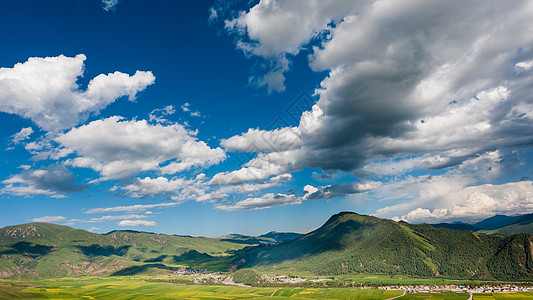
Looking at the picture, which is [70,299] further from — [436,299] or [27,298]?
[436,299]

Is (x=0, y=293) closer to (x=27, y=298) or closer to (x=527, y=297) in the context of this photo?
(x=27, y=298)

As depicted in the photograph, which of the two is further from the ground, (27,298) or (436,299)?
(27,298)

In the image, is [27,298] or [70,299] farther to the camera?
[70,299]

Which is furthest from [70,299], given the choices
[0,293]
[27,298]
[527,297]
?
[527,297]

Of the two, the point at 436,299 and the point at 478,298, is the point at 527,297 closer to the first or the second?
the point at 478,298

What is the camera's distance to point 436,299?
200 meters

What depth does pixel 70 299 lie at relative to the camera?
643 ft

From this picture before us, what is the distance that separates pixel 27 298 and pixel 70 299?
25.9m

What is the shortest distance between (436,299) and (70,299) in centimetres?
26695

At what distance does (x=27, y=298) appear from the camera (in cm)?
17775

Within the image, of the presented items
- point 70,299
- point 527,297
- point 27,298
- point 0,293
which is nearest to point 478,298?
point 527,297

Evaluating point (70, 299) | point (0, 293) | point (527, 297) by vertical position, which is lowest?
point (527, 297)

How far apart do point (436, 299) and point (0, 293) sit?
29526cm

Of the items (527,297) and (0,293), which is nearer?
(0,293)
